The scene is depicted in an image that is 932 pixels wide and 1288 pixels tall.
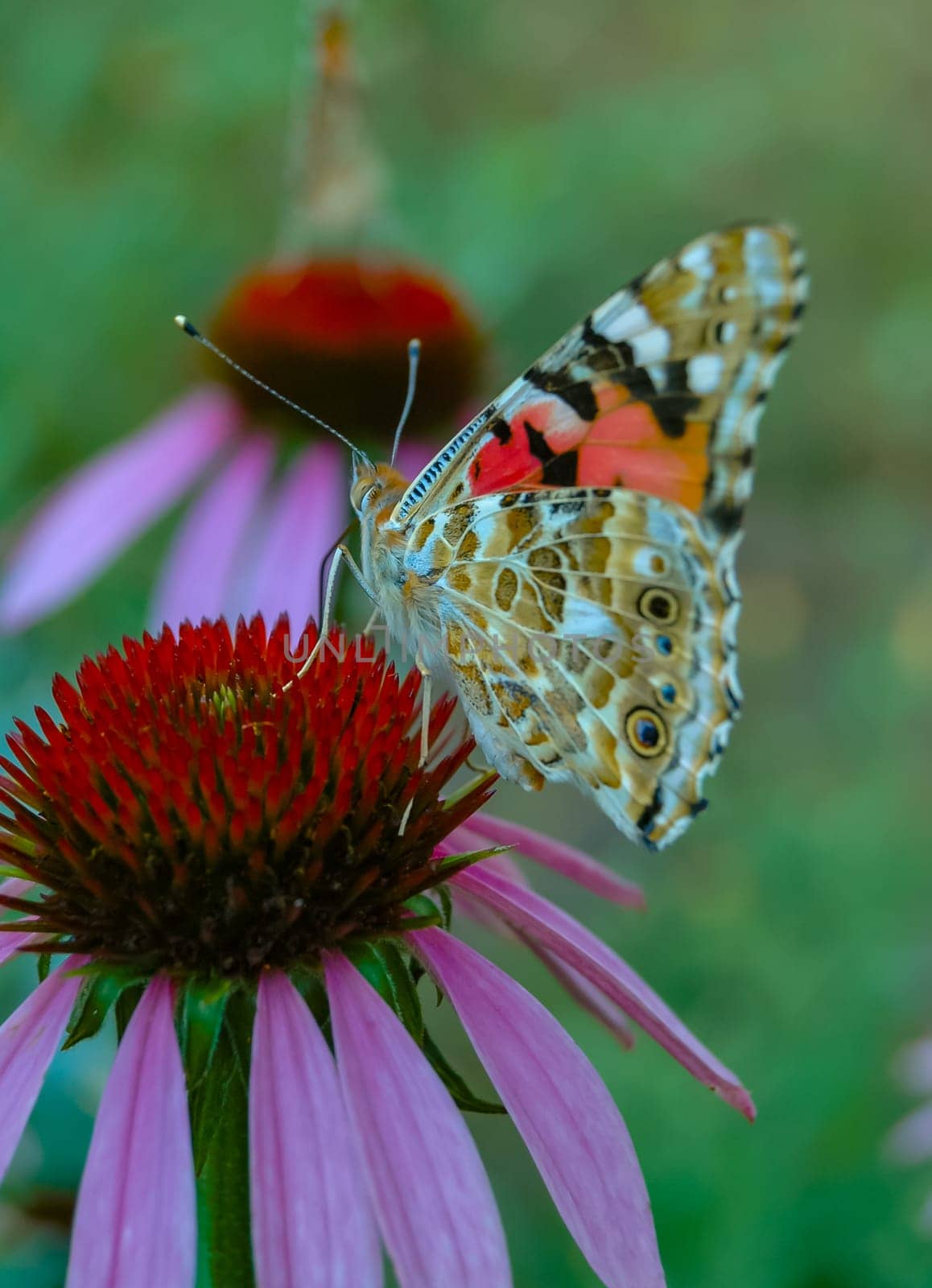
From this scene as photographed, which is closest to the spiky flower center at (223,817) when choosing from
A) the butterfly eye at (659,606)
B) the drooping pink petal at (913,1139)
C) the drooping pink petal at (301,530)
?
the butterfly eye at (659,606)

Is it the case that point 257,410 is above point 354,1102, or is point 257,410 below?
above

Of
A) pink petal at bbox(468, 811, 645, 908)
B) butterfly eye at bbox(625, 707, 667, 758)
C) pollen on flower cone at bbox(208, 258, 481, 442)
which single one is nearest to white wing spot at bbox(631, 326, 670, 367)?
butterfly eye at bbox(625, 707, 667, 758)

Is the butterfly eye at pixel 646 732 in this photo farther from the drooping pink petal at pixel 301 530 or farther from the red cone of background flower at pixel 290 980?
the drooping pink petal at pixel 301 530

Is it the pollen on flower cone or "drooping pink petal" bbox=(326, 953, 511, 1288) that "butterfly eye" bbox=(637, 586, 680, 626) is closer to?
"drooping pink petal" bbox=(326, 953, 511, 1288)

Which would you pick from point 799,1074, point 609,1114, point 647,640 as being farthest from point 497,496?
point 799,1074

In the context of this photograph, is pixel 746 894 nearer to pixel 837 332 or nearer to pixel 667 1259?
pixel 667 1259

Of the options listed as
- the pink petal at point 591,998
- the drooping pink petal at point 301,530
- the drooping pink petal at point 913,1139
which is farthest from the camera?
the drooping pink petal at point 301,530

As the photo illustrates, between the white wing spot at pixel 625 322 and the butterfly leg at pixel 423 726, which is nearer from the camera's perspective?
the butterfly leg at pixel 423 726
